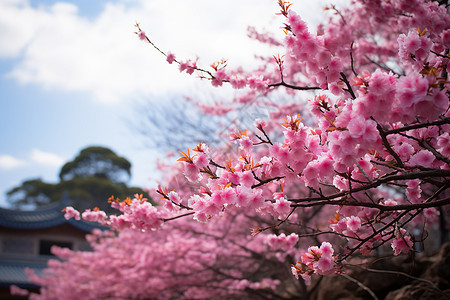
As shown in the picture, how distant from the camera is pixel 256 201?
2.67 m

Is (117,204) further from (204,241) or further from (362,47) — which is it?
(362,47)

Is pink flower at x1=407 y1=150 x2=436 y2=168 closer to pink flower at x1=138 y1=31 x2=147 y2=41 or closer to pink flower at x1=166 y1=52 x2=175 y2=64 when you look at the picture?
pink flower at x1=166 y1=52 x2=175 y2=64

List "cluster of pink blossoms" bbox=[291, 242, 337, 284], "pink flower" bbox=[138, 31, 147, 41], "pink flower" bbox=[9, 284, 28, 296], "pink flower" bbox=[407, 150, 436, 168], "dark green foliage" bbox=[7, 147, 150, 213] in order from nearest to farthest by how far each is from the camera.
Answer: "pink flower" bbox=[407, 150, 436, 168], "cluster of pink blossoms" bbox=[291, 242, 337, 284], "pink flower" bbox=[138, 31, 147, 41], "pink flower" bbox=[9, 284, 28, 296], "dark green foliage" bbox=[7, 147, 150, 213]

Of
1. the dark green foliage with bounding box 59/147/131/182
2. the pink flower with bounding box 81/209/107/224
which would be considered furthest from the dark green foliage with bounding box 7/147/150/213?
the pink flower with bounding box 81/209/107/224

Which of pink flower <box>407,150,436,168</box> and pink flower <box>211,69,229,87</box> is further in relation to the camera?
pink flower <box>211,69,229,87</box>

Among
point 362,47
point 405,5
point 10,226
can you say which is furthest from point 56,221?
point 405,5

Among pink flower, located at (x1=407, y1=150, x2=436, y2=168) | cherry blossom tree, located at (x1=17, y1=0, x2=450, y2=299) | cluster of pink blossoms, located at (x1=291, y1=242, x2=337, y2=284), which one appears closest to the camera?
cherry blossom tree, located at (x1=17, y1=0, x2=450, y2=299)

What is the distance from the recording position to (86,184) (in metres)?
40.8

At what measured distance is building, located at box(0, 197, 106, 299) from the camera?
57.5 ft

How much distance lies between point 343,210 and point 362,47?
5.67 m

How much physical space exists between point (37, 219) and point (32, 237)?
0.89 meters

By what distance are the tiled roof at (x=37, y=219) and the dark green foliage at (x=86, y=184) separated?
16668 mm

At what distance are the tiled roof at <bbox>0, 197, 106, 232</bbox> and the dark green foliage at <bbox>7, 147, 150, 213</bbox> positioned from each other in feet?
54.7

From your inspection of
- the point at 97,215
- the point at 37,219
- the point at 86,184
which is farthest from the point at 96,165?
the point at 97,215
